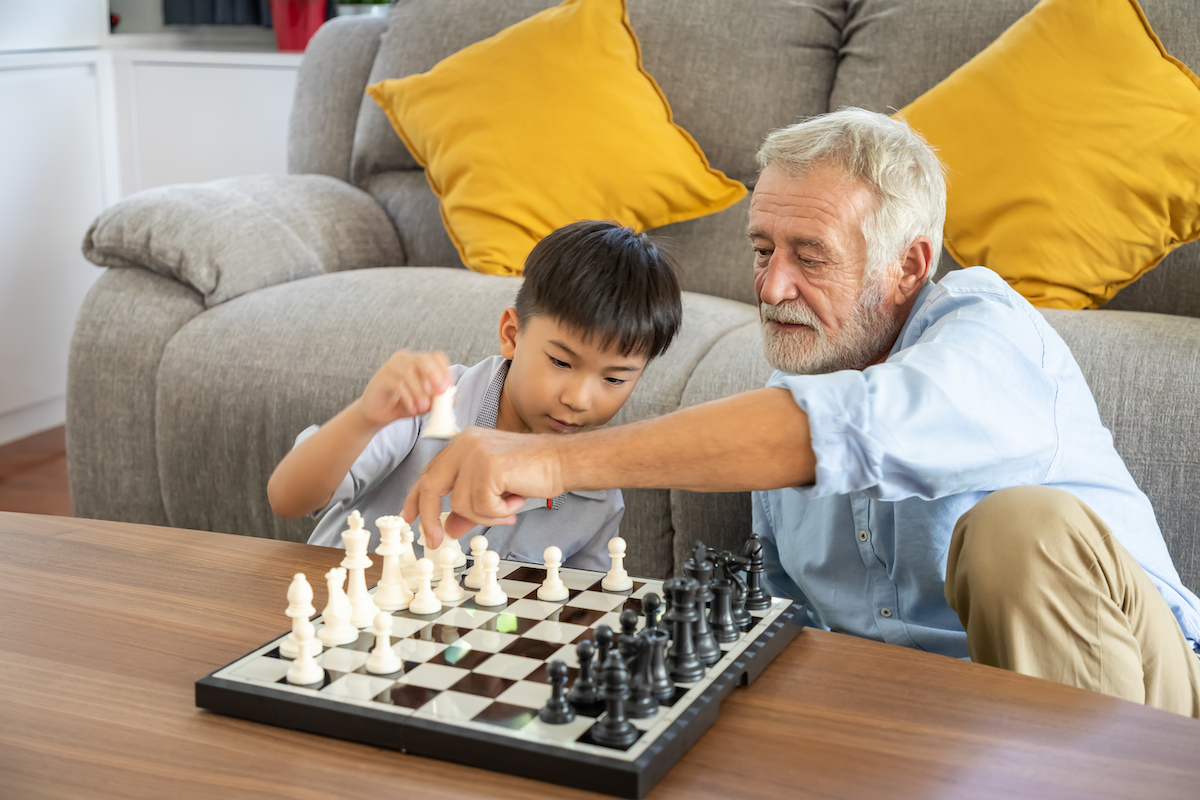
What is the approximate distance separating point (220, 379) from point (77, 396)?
356 mm

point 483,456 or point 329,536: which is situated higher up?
point 483,456

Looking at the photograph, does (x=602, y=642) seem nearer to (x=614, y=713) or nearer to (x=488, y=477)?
(x=614, y=713)

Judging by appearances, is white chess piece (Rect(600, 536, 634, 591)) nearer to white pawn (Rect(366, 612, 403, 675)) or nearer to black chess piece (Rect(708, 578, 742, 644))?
black chess piece (Rect(708, 578, 742, 644))

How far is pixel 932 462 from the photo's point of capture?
3.46 feet

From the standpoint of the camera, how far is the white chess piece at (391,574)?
3.51 ft

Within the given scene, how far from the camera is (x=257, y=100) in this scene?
3.84 meters

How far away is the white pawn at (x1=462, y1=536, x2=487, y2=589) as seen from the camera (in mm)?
1123

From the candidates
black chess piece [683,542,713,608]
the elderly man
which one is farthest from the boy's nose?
black chess piece [683,542,713,608]

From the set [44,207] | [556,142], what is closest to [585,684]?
[556,142]

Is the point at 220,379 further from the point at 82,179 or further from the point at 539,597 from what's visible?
the point at 82,179

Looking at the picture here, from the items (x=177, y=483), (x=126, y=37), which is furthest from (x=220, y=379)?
(x=126, y=37)

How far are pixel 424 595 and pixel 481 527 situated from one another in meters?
0.46

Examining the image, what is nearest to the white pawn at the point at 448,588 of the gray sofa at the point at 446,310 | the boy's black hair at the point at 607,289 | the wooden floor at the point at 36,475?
the boy's black hair at the point at 607,289

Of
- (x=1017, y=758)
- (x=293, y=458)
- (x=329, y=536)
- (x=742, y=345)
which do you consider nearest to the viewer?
(x=1017, y=758)
